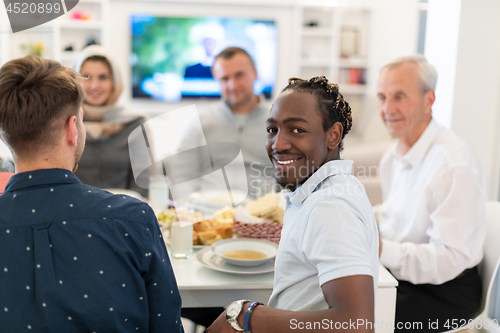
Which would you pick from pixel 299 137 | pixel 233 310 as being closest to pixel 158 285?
pixel 233 310

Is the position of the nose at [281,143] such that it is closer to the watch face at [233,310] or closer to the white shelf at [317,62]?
the watch face at [233,310]

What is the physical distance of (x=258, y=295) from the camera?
3.64ft

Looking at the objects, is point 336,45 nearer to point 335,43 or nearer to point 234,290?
point 335,43

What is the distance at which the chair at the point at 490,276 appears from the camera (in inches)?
54.4

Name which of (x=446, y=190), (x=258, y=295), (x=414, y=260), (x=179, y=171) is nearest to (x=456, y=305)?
(x=414, y=260)

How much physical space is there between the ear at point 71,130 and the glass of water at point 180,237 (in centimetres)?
52

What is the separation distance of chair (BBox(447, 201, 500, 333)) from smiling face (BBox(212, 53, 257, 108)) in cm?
144

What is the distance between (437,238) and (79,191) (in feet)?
3.79

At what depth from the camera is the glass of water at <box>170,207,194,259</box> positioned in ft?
4.05

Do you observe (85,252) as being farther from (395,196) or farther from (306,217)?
(395,196)

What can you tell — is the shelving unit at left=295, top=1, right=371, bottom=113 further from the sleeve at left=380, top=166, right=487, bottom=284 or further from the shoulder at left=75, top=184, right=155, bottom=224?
the shoulder at left=75, top=184, right=155, bottom=224

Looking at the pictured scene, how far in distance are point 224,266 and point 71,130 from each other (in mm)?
579

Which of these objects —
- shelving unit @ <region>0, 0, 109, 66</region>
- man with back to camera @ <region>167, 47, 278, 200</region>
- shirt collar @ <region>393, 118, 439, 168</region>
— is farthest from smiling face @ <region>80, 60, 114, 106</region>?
shelving unit @ <region>0, 0, 109, 66</region>

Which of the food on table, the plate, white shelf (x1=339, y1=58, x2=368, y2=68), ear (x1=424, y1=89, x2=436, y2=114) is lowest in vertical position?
the plate
